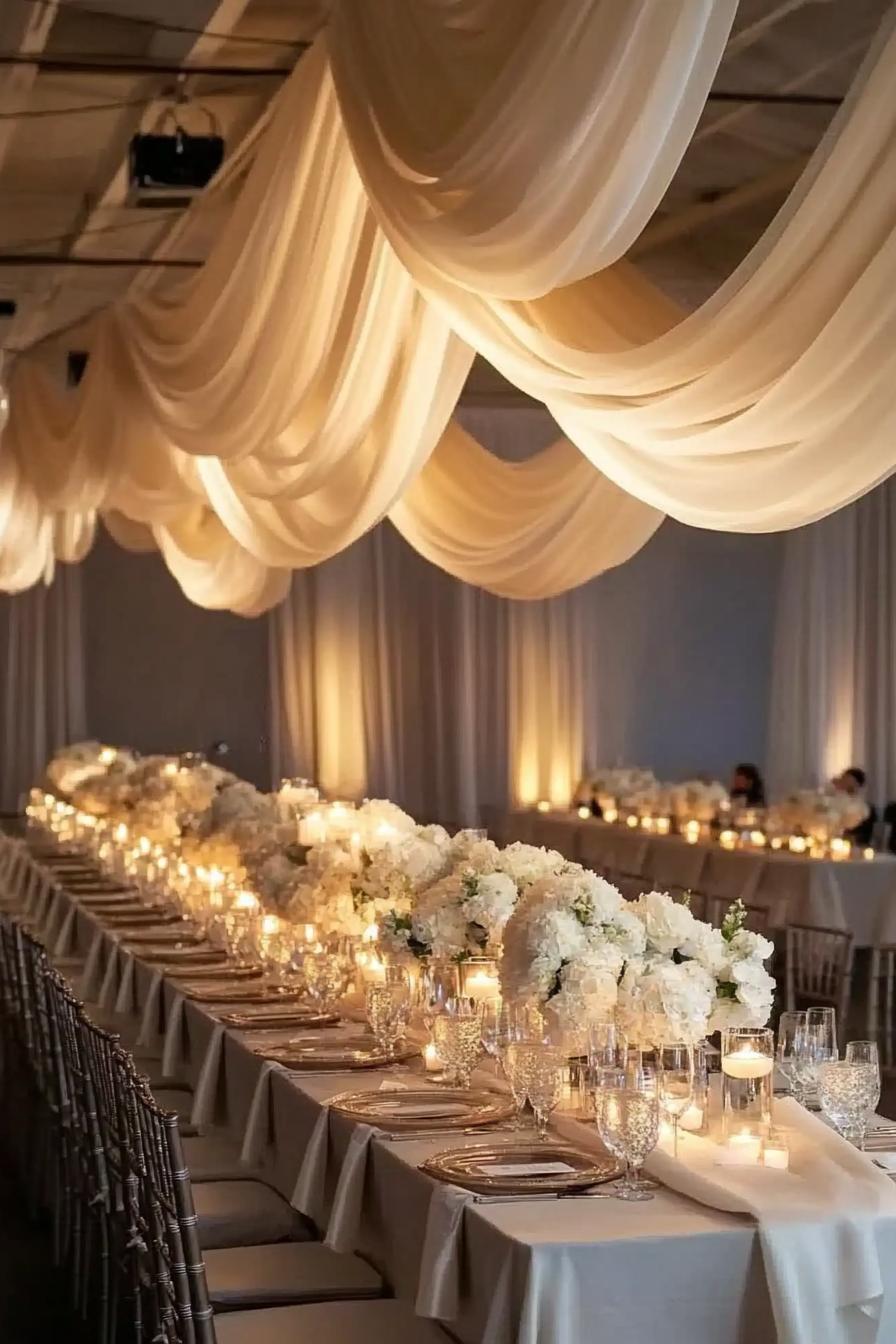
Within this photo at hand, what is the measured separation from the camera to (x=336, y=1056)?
4.43m

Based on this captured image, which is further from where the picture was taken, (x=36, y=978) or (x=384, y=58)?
(x=36, y=978)

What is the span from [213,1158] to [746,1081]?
6.10 ft

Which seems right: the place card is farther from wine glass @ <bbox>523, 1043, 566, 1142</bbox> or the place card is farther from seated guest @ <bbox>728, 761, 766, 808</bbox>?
seated guest @ <bbox>728, 761, 766, 808</bbox>

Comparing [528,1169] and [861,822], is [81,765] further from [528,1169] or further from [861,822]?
[528,1169]

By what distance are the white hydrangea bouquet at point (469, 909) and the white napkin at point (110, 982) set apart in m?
2.15

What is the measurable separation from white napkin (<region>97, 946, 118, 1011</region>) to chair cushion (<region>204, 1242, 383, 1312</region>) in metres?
2.50

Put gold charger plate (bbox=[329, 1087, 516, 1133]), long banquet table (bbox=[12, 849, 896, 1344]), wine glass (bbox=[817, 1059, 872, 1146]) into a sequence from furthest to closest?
gold charger plate (bbox=[329, 1087, 516, 1133]) < wine glass (bbox=[817, 1059, 872, 1146]) < long banquet table (bbox=[12, 849, 896, 1344])

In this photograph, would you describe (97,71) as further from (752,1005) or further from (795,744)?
(795,744)

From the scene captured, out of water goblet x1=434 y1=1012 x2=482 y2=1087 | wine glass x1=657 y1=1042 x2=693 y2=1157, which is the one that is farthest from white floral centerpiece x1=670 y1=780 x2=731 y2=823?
wine glass x1=657 y1=1042 x2=693 y2=1157

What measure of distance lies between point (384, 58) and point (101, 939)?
352 centimetres

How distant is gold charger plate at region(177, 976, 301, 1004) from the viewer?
526 cm

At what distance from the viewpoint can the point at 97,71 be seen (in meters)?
7.38

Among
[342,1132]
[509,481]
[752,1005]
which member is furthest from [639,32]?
[509,481]

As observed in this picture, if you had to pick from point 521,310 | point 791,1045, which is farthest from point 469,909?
point 521,310
